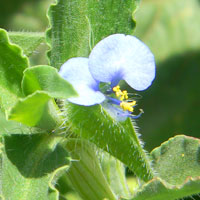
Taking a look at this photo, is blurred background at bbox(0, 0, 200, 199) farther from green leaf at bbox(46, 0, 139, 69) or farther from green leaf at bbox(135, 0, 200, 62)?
green leaf at bbox(46, 0, 139, 69)

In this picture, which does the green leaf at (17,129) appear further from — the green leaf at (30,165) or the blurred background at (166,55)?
the blurred background at (166,55)

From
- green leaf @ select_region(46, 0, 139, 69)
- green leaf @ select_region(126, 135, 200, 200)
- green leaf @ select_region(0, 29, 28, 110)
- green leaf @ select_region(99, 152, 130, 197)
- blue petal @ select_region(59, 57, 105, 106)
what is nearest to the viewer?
blue petal @ select_region(59, 57, 105, 106)

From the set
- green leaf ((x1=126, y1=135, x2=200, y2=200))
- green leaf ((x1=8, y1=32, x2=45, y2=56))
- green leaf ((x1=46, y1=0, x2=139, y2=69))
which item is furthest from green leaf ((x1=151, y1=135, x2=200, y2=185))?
green leaf ((x1=8, y1=32, x2=45, y2=56))

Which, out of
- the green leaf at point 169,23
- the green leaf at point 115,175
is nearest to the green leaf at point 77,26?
the green leaf at point 115,175

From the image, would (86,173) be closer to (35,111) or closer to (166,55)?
(35,111)

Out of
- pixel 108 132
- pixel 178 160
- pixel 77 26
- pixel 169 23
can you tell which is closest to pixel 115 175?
pixel 178 160

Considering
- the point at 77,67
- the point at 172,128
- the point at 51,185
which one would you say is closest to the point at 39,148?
the point at 51,185

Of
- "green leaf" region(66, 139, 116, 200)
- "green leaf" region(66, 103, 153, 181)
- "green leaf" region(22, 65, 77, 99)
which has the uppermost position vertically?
"green leaf" region(22, 65, 77, 99)

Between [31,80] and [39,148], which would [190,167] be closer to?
[39,148]
